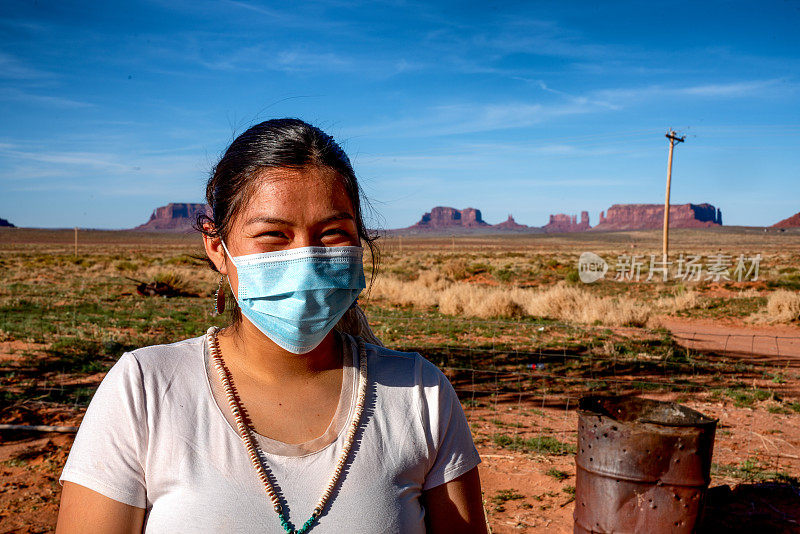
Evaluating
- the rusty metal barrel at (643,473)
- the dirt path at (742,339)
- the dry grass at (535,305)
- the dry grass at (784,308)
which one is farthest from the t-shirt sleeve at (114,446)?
the dry grass at (784,308)

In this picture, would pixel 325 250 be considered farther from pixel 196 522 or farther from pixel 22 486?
pixel 22 486

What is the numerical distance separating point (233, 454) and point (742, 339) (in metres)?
14.3

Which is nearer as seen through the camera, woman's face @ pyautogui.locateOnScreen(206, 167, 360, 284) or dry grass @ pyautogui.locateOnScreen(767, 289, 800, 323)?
woman's face @ pyautogui.locateOnScreen(206, 167, 360, 284)

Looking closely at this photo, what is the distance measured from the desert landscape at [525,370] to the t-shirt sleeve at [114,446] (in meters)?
0.64

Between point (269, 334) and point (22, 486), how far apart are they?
4.43m

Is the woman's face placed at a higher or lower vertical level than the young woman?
higher

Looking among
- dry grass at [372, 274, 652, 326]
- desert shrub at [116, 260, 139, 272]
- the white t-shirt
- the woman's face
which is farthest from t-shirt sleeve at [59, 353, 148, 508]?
desert shrub at [116, 260, 139, 272]

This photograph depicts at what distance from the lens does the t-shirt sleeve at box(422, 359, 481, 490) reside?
1.64m

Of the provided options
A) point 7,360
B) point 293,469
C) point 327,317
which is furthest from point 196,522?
point 7,360

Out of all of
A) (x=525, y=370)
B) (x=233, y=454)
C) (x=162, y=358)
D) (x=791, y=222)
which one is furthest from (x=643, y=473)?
(x=791, y=222)

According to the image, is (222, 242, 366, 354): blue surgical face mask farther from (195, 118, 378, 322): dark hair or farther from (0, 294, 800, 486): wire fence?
(0, 294, 800, 486): wire fence

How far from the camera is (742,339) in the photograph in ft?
43.8

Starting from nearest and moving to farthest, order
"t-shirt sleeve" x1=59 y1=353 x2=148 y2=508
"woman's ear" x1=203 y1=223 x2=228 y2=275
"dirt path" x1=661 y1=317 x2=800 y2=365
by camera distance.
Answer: "t-shirt sleeve" x1=59 y1=353 x2=148 y2=508 < "woman's ear" x1=203 y1=223 x2=228 y2=275 < "dirt path" x1=661 y1=317 x2=800 y2=365

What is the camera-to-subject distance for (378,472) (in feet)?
5.09
